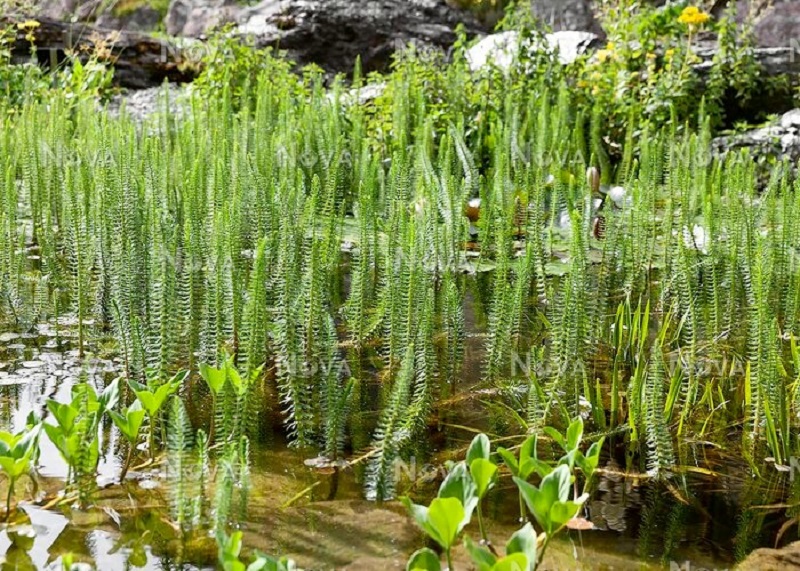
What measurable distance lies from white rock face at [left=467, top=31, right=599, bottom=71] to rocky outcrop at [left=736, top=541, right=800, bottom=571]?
4.76 meters

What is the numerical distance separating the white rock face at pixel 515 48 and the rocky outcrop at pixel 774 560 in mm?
4761

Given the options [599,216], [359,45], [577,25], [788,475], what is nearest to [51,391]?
[788,475]

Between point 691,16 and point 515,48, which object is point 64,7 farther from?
point 691,16

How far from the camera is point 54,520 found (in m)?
2.14

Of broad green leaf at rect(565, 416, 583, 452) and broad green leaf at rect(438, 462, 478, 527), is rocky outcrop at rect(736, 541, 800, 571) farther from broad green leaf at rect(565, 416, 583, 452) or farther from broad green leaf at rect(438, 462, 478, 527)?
broad green leaf at rect(438, 462, 478, 527)

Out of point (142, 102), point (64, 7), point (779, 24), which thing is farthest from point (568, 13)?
point (64, 7)

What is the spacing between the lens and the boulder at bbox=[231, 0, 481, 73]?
916cm

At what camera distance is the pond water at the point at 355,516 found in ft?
6.71

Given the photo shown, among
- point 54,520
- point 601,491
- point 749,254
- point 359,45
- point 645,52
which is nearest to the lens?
point 54,520

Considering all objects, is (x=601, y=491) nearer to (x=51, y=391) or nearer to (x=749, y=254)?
(x=749, y=254)

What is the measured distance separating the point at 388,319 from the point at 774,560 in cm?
131

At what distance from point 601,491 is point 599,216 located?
2502mm

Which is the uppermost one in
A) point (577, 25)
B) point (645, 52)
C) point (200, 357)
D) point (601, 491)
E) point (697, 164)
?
point (577, 25)

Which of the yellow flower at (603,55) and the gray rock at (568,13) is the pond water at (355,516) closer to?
the yellow flower at (603,55)
